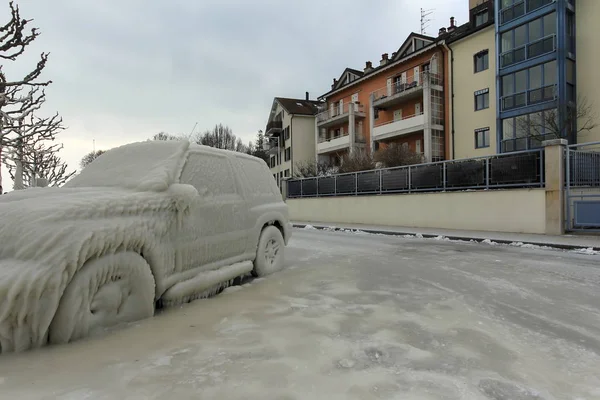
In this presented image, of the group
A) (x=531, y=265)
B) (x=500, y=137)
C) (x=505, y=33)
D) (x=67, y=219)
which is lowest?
(x=531, y=265)

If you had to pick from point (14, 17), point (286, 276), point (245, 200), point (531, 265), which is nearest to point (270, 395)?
point (245, 200)

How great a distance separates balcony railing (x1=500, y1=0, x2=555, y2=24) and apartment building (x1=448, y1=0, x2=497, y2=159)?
0.88 metres

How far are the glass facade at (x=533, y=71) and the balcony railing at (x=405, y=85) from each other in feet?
14.4

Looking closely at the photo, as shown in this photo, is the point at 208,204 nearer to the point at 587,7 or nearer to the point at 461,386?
the point at 461,386

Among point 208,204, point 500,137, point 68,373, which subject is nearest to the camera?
point 68,373

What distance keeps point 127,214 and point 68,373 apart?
1.32 metres

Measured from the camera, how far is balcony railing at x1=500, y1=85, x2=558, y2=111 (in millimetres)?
21109

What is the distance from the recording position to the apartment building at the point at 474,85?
2461cm

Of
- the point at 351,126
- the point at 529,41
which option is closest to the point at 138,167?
the point at 529,41

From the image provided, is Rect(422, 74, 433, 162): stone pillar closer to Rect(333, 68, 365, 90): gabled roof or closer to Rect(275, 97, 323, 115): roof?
Rect(333, 68, 365, 90): gabled roof

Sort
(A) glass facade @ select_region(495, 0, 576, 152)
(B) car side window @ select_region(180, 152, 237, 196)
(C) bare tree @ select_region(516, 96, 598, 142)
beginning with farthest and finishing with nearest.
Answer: (A) glass facade @ select_region(495, 0, 576, 152) < (C) bare tree @ select_region(516, 96, 598, 142) < (B) car side window @ select_region(180, 152, 237, 196)

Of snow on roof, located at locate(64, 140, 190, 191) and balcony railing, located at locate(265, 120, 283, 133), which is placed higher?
balcony railing, located at locate(265, 120, 283, 133)

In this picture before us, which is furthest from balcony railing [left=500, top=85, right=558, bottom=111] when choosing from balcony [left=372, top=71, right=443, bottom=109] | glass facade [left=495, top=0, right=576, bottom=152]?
balcony [left=372, top=71, right=443, bottom=109]

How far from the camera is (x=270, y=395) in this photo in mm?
2295
